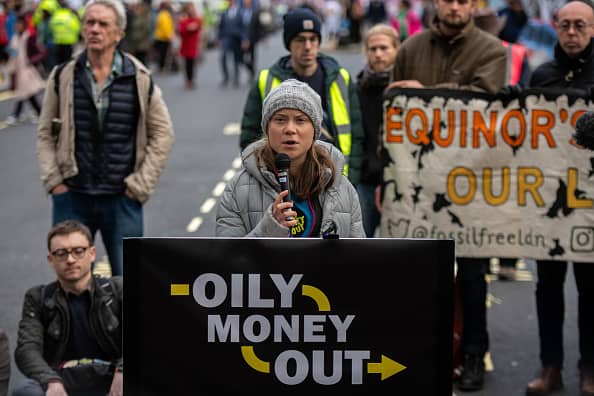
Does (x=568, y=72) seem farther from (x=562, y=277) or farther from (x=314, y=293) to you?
(x=314, y=293)

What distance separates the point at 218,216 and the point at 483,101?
2.45m

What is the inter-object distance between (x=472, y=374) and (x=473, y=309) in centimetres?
38

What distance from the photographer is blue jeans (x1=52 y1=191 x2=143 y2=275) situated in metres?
6.45

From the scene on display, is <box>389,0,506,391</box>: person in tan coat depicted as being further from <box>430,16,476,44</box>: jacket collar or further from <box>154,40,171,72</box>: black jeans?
<box>154,40,171,72</box>: black jeans

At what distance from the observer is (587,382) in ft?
20.4

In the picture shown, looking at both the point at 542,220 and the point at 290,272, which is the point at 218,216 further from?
the point at 542,220

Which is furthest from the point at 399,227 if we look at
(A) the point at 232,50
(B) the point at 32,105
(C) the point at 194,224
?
(A) the point at 232,50

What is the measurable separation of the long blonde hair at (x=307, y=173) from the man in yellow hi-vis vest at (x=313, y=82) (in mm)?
1896

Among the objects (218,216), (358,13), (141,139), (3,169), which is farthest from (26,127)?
(358,13)

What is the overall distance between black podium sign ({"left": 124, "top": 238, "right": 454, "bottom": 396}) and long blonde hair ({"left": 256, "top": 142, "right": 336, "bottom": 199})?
0.67 meters

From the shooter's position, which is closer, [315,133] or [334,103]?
[315,133]

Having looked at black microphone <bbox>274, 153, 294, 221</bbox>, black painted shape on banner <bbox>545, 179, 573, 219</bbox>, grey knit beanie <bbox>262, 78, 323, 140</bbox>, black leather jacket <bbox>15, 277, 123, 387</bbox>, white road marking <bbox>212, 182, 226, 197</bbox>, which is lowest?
black leather jacket <bbox>15, 277, 123, 387</bbox>

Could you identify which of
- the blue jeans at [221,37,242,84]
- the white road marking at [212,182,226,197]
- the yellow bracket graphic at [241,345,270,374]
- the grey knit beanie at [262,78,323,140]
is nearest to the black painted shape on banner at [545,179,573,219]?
the grey knit beanie at [262,78,323,140]

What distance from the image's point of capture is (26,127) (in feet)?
61.7
